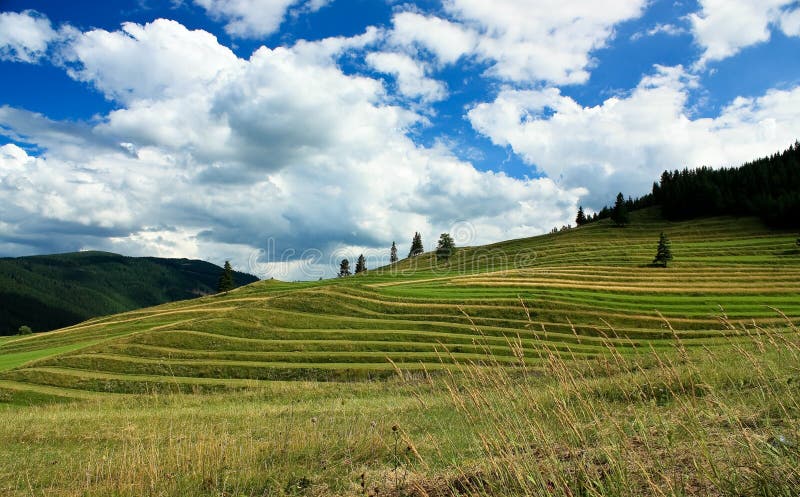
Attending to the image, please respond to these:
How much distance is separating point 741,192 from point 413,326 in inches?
4332

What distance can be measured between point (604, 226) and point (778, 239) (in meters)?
39.6

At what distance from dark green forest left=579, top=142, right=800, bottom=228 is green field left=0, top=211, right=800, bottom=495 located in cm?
1742

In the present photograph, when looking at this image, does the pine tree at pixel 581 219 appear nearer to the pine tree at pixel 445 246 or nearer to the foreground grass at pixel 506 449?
the pine tree at pixel 445 246

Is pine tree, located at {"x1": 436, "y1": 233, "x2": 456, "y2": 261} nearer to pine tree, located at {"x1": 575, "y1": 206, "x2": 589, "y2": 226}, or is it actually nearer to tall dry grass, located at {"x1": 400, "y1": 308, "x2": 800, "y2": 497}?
pine tree, located at {"x1": 575, "y1": 206, "x2": 589, "y2": 226}

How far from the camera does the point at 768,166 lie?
115562mm

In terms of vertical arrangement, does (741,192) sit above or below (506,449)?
above

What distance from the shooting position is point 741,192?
10588 centimetres

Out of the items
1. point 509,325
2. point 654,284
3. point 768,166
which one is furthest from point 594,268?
point 768,166

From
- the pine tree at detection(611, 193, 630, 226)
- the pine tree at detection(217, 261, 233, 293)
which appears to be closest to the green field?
the pine tree at detection(217, 261, 233, 293)

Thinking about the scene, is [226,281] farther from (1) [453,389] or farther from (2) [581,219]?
(2) [581,219]

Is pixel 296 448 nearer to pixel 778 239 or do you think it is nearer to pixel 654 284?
pixel 654 284

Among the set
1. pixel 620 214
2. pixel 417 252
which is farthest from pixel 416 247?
pixel 620 214

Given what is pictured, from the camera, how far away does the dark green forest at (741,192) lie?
93.4 metres

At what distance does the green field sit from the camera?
4633 mm
